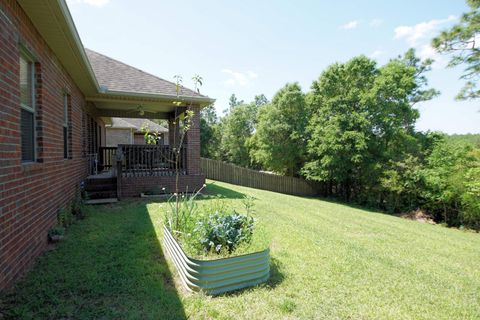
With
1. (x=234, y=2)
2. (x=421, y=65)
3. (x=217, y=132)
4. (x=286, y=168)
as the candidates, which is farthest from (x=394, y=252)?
(x=217, y=132)

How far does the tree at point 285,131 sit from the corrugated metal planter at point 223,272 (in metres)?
15.4

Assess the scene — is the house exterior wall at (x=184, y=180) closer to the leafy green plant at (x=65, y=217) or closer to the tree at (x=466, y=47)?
the leafy green plant at (x=65, y=217)

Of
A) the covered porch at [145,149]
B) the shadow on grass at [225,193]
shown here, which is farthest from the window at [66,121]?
the shadow on grass at [225,193]

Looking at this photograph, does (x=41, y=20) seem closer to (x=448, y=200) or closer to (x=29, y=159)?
(x=29, y=159)

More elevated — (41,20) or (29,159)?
(41,20)

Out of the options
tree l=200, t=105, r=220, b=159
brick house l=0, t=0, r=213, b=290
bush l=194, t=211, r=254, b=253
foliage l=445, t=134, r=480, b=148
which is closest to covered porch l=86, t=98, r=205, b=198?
brick house l=0, t=0, r=213, b=290

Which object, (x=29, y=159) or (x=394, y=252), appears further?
(x=394, y=252)

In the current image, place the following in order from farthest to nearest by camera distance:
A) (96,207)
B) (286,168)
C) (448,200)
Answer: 1. (286,168)
2. (448,200)
3. (96,207)

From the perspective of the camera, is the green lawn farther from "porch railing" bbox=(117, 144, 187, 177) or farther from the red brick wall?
"porch railing" bbox=(117, 144, 187, 177)

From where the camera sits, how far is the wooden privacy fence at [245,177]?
1762cm

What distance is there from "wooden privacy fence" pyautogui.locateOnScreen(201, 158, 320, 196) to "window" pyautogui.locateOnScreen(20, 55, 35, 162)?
13537 millimetres

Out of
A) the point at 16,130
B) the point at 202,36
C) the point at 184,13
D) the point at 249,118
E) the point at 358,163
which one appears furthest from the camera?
the point at 249,118

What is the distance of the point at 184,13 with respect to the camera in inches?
307

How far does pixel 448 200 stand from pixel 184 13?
13.4m
